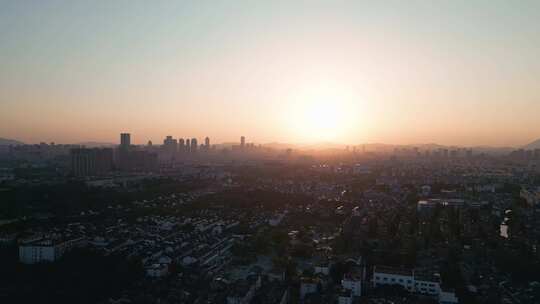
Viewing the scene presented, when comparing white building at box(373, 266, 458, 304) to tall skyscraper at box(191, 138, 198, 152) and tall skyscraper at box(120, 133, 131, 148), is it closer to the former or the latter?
tall skyscraper at box(120, 133, 131, 148)

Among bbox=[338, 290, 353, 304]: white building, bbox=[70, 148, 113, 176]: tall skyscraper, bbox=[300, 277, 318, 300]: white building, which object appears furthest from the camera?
bbox=[70, 148, 113, 176]: tall skyscraper

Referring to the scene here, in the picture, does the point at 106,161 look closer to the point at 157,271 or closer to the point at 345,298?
the point at 157,271

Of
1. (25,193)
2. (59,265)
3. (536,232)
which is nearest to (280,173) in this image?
(25,193)

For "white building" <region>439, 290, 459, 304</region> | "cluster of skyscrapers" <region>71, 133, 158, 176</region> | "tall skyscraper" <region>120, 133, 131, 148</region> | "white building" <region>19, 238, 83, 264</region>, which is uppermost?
"tall skyscraper" <region>120, 133, 131, 148</region>

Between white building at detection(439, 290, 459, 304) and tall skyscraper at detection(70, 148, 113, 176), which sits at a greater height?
tall skyscraper at detection(70, 148, 113, 176)

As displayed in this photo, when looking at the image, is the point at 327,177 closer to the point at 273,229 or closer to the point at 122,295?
the point at 273,229

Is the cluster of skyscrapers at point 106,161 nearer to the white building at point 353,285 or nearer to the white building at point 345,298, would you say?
the white building at point 353,285

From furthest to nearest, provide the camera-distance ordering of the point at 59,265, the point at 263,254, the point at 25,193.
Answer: the point at 25,193 → the point at 263,254 → the point at 59,265

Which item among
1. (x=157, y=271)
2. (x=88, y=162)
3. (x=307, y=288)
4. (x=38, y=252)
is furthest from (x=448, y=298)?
(x=88, y=162)

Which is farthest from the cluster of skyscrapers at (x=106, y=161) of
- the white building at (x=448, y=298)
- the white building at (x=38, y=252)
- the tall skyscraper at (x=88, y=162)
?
the white building at (x=448, y=298)

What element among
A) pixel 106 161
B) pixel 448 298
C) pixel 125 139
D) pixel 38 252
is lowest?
pixel 448 298

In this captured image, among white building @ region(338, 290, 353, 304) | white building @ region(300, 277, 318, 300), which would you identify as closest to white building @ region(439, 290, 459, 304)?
white building @ region(338, 290, 353, 304)
